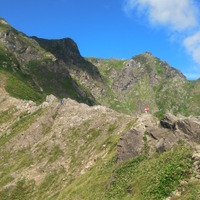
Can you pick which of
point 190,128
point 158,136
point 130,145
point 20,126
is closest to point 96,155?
point 130,145

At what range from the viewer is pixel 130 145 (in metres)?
38.9

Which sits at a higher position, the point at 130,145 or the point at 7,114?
the point at 130,145

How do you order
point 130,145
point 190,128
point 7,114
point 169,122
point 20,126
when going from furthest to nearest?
point 7,114 → point 20,126 → point 130,145 → point 169,122 → point 190,128

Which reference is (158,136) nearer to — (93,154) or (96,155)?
(96,155)

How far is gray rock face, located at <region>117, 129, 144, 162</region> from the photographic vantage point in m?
37.5

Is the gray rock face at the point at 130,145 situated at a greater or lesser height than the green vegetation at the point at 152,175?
greater

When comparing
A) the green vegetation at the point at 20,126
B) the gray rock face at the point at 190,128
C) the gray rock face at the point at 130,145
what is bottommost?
the green vegetation at the point at 20,126

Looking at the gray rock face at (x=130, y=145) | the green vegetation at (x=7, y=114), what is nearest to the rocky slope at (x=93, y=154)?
the gray rock face at (x=130, y=145)

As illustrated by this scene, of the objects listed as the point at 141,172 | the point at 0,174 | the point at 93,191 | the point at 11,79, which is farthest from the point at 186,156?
the point at 11,79

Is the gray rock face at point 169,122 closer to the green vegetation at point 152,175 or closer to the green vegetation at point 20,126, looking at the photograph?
the green vegetation at point 152,175

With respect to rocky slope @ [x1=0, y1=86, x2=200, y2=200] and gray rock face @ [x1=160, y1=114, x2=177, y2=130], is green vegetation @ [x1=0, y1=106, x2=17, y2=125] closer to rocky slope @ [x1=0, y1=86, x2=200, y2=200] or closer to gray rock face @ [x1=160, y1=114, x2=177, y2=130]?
rocky slope @ [x1=0, y1=86, x2=200, y2=200]

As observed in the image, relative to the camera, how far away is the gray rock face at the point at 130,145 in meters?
37.5

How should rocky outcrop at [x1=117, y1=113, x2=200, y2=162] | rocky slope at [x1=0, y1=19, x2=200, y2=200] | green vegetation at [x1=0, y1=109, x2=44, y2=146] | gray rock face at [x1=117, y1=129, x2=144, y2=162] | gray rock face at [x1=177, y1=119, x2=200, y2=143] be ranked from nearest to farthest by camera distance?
rocky slope at [x1=0, y1=19, x2=200, y2=200], gray rock face at [x1=177, y1=119, x2=200, y2=143], rocky outcrop at [x1=117, y1=113, x2=200, y2=162], gray rock face at [x1=117, y1=129, x2=144, y2=162], green vegetation at [x1=0, y1=109, x2=44, y2=146]

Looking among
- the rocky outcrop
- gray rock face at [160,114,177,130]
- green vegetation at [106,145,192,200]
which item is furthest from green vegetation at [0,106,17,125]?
green vegetation at [106,145,192,200]
